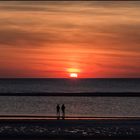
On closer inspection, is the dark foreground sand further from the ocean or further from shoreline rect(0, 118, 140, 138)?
the ocean

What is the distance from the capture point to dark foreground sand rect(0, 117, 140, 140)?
1805cm

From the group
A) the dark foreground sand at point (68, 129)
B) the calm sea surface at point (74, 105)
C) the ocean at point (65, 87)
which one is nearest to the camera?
the dark foreground sand at point (68, 129)

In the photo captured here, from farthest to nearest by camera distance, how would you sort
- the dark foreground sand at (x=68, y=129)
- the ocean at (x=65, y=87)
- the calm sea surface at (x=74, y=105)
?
the ocean at (x=65, y=87), the calm sea surface at (x=74, y=105), the dark foreground sand at (x=68, y=129)

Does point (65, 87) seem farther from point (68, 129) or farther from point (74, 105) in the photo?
point (68, 129)

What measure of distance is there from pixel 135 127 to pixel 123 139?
8.48 ft

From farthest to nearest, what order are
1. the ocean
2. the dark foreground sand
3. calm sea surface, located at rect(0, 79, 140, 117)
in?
1. the ocean
2. calm sea surface, located at rect(0, 79, 140, 117)
3. the dark foreground sand

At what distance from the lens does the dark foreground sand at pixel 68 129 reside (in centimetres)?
1805

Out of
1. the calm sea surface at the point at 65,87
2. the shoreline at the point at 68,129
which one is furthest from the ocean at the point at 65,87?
the shoreline at the point at 68,129

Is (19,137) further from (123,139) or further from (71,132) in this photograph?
(123,139)

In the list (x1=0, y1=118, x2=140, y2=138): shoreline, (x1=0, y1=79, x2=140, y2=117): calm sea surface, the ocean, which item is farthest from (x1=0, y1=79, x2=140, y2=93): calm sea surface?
(x1=0, y1=118, x2=140, y2=138): shoreline

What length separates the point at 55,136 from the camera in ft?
58.2

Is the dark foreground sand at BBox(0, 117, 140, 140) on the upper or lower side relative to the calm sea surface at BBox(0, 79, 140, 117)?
lower

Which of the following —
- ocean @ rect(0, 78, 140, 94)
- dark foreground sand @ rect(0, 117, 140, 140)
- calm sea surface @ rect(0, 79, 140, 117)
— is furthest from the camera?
ocean @ rect(0, 78, 140, 94)

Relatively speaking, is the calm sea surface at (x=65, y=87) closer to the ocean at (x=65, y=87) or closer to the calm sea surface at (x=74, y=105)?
the ocean at (x=65, y=87)
